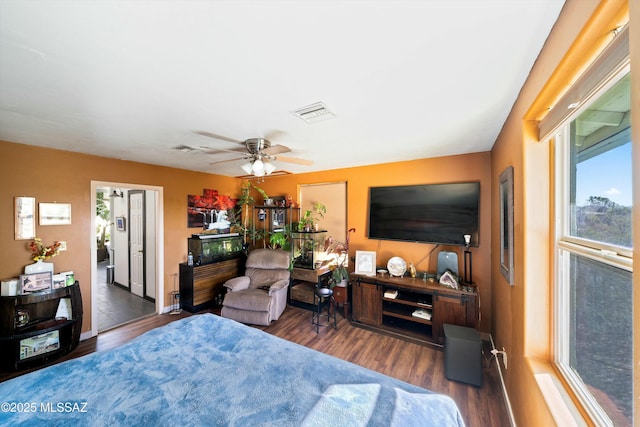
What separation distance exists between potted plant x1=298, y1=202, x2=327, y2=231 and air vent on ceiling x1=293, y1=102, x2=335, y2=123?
2.16 metres

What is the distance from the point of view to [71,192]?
9.27 feet

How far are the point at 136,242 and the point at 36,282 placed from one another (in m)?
2.02

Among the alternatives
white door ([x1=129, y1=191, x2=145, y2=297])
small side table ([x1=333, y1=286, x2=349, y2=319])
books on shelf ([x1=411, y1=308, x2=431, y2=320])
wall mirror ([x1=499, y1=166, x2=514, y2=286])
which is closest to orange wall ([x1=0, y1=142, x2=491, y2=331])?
books on shelf ([x1=411, y1=308, x2=431, y2=320])

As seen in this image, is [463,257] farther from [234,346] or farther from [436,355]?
[234,346]

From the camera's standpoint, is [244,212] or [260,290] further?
[244,212]

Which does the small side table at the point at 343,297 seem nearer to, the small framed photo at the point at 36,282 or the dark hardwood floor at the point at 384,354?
the dark hardwood floor at the point at 384,354

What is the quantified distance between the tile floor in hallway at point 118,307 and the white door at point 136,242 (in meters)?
0.23

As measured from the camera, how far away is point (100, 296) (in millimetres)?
4297

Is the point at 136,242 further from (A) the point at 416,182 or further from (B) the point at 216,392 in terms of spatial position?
(A) the point at 416,182

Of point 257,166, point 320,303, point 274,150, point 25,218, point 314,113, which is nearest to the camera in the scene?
point 314,113

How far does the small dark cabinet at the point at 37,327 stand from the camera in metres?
2.26

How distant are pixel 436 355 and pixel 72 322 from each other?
13.8ft

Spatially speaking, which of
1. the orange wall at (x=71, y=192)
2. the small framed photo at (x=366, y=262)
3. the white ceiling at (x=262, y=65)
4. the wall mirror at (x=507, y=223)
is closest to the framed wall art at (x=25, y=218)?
the orange wall at (x=71, y=192)

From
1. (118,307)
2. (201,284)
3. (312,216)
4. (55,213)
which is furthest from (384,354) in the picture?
(118,307)
